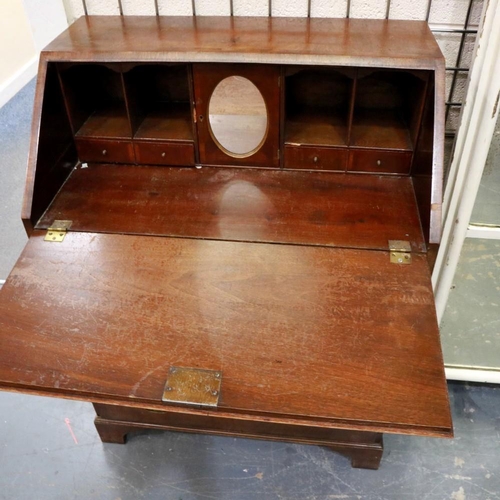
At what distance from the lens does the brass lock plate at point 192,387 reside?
Answer: 3.45ft

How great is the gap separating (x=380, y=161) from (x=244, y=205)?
38 centimetres

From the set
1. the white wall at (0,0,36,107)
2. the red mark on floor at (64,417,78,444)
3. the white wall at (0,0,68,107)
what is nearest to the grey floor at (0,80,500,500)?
the red mark on floor at (64,417,78,444)

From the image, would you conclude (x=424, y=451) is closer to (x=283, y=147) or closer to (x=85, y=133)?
(x=283, y=147)

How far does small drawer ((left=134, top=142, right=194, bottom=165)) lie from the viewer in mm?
1467

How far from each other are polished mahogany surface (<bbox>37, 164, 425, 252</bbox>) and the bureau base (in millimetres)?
643

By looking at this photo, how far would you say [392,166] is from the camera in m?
1.43

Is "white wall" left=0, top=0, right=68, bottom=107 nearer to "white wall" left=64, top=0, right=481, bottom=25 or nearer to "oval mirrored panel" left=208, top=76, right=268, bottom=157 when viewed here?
"white wall" left=64, top=0, right=481, bottom=25

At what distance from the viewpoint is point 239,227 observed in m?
1.34

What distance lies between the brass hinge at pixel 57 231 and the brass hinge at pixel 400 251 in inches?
31.8

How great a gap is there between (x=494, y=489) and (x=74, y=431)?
143 centimetres

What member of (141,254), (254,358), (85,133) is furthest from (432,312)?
(85,133)

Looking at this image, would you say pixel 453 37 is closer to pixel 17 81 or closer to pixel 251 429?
pixel 251 429

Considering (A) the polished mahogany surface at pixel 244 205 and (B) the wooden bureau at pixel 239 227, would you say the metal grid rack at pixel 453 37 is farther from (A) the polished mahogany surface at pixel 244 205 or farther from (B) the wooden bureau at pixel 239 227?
(A) the polished mahogany surface at pixel 244 205

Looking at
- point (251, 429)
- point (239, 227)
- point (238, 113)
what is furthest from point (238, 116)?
point (251, 429)
